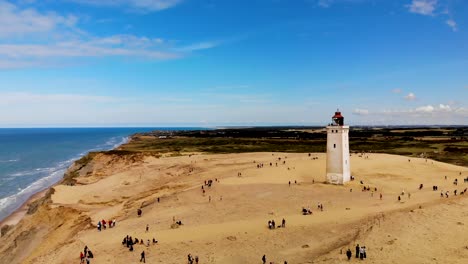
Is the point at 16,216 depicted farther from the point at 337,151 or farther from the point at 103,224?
the point at 337,151

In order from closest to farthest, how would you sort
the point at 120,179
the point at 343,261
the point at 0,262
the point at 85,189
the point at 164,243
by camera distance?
the point at 343,261 < the point at 164,243 < the point at 0,262 < the point at 85,189 < the point at 120,179

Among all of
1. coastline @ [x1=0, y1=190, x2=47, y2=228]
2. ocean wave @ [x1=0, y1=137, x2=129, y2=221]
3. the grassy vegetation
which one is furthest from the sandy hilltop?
the grassy vegetation

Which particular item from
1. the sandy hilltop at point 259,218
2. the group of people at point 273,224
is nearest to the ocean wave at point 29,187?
the sandy hilltop at point 259,218

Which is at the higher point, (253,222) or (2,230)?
(253,222)

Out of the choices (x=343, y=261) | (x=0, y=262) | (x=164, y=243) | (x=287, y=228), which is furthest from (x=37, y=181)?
(x=343, y=261)

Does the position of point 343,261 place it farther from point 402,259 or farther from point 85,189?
point 85,189
